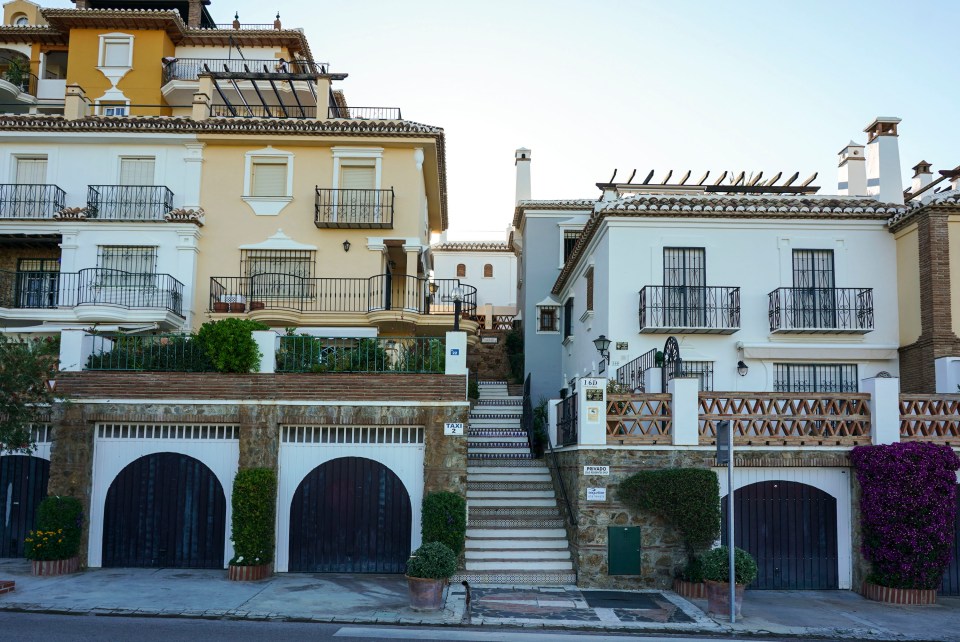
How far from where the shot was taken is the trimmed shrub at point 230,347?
1619 centimetres

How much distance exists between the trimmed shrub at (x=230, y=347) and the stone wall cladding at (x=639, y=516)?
21.6 ft

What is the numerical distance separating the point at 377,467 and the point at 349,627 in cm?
446

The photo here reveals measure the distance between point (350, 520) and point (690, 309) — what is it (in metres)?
9.49

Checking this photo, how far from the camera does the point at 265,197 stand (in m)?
23.8

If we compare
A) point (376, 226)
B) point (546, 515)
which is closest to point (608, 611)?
point (546, 515)

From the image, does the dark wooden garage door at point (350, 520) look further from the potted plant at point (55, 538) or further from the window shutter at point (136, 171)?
the window shutter at point (136, 171)

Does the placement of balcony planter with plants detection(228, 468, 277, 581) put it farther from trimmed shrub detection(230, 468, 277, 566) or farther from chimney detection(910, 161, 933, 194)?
chimney detection(910, 161, 933, 194)

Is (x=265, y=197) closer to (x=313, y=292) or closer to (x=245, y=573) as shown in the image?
(x=313, y=292)

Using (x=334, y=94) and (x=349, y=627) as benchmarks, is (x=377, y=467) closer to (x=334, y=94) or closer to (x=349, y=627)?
(x=349, y=627)

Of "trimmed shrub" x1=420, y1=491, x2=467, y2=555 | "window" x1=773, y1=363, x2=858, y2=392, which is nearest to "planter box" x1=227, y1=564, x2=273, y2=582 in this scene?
"trimmed shrub" x1=420, y1=491, x2=467, y2=555

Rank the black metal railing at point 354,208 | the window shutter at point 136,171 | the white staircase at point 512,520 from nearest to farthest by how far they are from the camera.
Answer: the white staircase at point 512,520 → the black metal railing at point 354,208 → the window shutter at point 136,171

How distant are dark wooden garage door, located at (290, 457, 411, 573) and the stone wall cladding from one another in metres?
3.40

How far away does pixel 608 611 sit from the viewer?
13.5m


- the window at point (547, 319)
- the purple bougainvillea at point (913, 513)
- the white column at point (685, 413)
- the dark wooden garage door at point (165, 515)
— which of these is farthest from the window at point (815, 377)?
the dark wooden garage door at point (165, 515)
